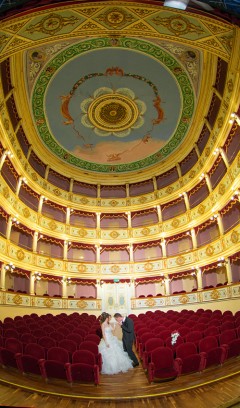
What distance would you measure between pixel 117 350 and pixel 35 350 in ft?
6.87

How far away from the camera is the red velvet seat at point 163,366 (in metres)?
5.28

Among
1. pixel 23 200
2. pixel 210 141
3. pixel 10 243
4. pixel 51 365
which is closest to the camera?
pixel 51 365

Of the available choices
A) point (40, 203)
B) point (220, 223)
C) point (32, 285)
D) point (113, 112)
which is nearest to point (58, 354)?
point (32, 285)

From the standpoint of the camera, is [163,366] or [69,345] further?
[69,345]

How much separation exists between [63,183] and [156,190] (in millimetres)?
6888

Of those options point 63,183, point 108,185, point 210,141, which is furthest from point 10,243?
point 210,141

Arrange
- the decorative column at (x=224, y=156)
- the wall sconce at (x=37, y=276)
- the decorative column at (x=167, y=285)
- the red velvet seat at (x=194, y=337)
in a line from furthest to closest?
the decorative column at (x=167, y=285) < the wall sconce at (x=37, y=276) < the decorative column at (x=224, y=156) < the red velvet seat at (x=194, y=337)

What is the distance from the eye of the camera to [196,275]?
1775cm

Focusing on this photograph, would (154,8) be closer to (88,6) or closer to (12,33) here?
(88,6)

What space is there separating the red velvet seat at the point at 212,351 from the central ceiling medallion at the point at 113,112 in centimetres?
1495

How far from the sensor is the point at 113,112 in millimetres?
18656

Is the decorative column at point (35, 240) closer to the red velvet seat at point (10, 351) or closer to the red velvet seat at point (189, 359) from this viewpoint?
the red velvet seat at point (10, 351)

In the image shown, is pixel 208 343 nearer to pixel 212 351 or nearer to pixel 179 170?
pixel 212 351

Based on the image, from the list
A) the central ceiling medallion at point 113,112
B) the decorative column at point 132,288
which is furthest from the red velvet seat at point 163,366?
the central ceiling medallion at point 113,112
